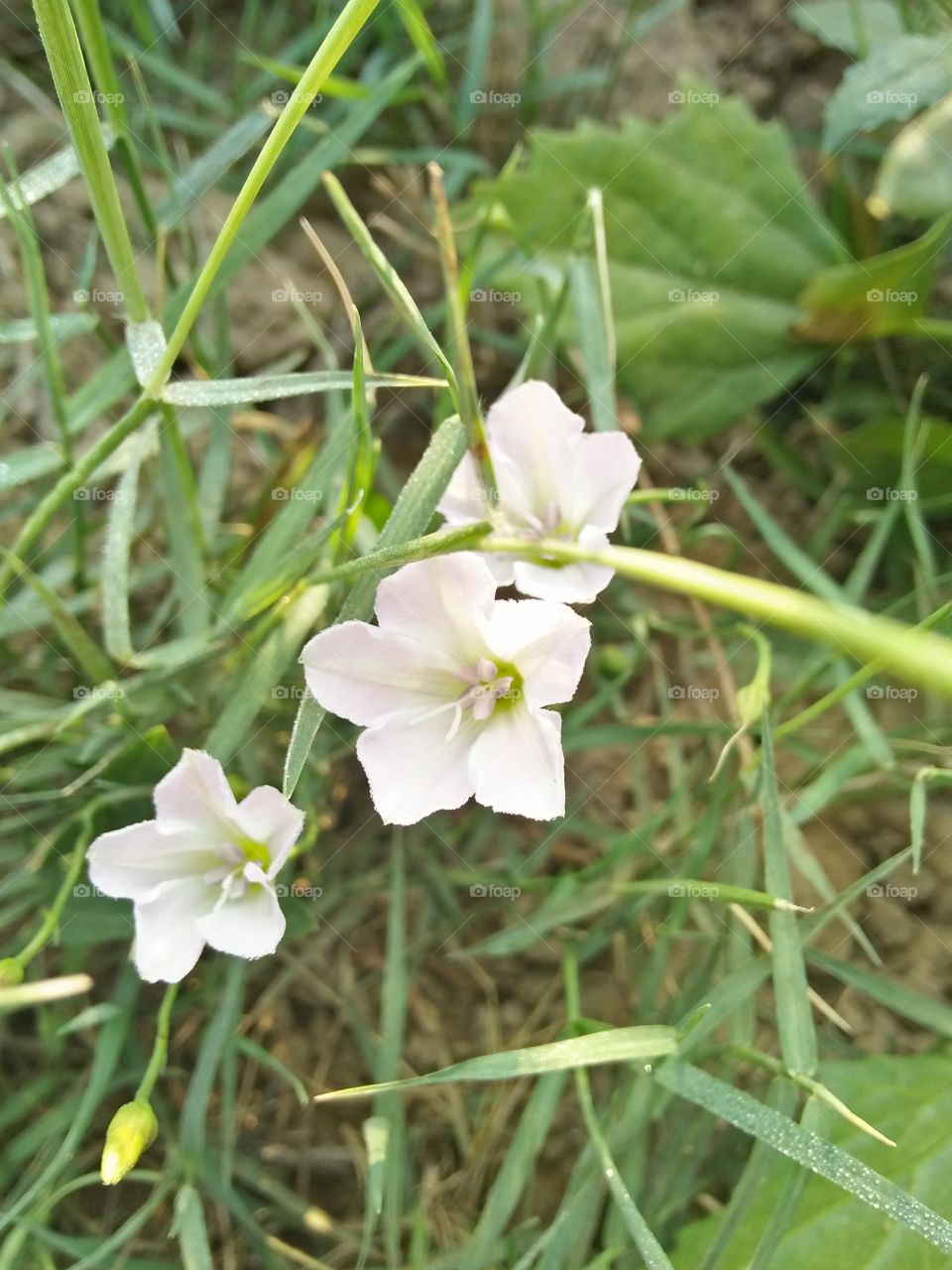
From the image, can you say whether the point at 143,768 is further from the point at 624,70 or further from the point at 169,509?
the point at 624,70

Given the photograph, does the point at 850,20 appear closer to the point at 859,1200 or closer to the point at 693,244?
the point at 693,244

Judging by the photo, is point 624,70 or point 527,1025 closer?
point 527,1025

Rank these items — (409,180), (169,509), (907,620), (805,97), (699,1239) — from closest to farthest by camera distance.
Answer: (699,1239) < (169,509) < (907,620) < (409,180) < (805,97)

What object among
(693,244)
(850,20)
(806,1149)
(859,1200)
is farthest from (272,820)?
(850,20)

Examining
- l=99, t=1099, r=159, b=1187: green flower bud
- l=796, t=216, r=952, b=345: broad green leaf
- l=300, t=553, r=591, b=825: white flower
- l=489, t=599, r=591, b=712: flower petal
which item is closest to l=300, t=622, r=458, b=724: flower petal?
l=300, t=553, r=591, b=825: white flower

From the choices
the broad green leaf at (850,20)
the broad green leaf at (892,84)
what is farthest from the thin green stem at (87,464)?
the broad green leaf at (850,20)

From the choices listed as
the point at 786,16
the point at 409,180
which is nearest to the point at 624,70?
the point at 786,16

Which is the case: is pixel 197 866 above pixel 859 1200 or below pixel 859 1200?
above

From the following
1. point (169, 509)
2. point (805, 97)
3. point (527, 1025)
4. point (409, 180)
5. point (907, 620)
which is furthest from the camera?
point (805, 97)
